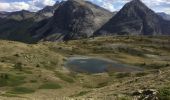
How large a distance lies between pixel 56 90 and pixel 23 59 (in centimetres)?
5722

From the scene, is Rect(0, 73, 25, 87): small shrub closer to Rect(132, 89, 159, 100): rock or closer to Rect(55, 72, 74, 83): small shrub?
Rect(55, 72, 74, 83): small shrub

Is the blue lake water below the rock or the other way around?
below

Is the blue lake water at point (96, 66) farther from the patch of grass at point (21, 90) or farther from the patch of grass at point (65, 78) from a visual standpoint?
the patch of grass at point (21, 90)

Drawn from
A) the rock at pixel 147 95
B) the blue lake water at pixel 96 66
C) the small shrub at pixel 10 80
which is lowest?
the blue lake water at pixel 96 66

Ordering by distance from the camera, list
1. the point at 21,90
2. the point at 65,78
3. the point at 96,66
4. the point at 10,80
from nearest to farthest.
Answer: the point at 21,90 < the point at 10,80 < the point at 65,78 < the point at 96,66

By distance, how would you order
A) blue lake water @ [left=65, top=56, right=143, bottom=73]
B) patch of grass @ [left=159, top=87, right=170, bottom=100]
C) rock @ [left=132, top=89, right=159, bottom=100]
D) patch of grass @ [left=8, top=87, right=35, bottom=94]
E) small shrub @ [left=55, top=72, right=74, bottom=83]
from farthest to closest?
blue lake water @ [left=65, top=56, right=143, bottom=73]
small shrub @ [left=55, top=72, right=74, bottom=83]
patch of grass @ [left=8, top=87, right=35, bottom=94]
rock @ [left=132, top=89, right=159, bottom=100]
patch of grass @ [left=159, top=87, right=170, bottom=100]

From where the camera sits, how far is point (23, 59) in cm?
14950

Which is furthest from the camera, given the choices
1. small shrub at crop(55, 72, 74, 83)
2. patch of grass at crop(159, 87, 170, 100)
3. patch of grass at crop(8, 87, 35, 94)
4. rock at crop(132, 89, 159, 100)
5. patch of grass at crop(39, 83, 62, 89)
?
small shrub at crop(55, 72, 74, 83)

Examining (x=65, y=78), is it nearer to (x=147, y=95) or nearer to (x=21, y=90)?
(x=21, y=90)

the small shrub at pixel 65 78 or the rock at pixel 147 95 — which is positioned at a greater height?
the rock at pixel 147 95

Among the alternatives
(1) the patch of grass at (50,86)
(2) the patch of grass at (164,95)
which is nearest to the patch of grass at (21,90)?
(1) the patch of grass at (50,86)

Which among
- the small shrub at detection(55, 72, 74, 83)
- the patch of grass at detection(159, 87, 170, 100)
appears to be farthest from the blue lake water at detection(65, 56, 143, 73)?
the patch of grass at detection(159, 87, 170, 100)

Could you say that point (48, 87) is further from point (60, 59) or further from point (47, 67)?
point (60, 59)

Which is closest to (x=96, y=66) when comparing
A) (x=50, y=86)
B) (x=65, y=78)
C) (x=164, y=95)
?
(x=65, y=78)
